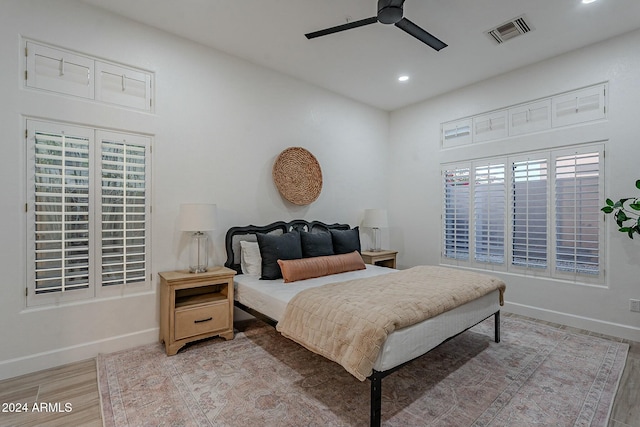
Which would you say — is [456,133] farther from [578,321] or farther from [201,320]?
[201,320]

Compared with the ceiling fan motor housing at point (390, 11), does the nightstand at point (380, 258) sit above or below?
below

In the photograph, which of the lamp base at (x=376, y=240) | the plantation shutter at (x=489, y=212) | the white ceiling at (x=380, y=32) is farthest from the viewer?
the lamp base at (x=376, y=240)

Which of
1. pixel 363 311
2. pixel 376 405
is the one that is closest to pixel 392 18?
pixel 363 311

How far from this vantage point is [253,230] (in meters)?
3.78

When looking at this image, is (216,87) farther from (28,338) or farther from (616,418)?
(616,418)

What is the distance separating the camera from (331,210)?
4.70 metres

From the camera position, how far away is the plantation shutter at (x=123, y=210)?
112 inches

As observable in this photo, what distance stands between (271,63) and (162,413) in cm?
375

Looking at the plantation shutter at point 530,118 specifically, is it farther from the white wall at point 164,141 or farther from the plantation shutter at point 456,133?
the white wall at point 164,141

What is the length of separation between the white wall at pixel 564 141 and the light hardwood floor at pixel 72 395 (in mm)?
800

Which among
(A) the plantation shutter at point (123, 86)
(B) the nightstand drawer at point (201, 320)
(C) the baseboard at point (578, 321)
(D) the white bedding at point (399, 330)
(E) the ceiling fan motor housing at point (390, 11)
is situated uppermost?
(E) the ceiling fan motor housing at point (390, 11)

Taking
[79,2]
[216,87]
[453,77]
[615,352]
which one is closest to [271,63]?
[216,87]

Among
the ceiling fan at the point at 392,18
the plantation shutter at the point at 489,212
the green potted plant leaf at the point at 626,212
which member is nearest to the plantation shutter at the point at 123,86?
the ceiling fan at the point at 392,18

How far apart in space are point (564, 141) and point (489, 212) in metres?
1.19
